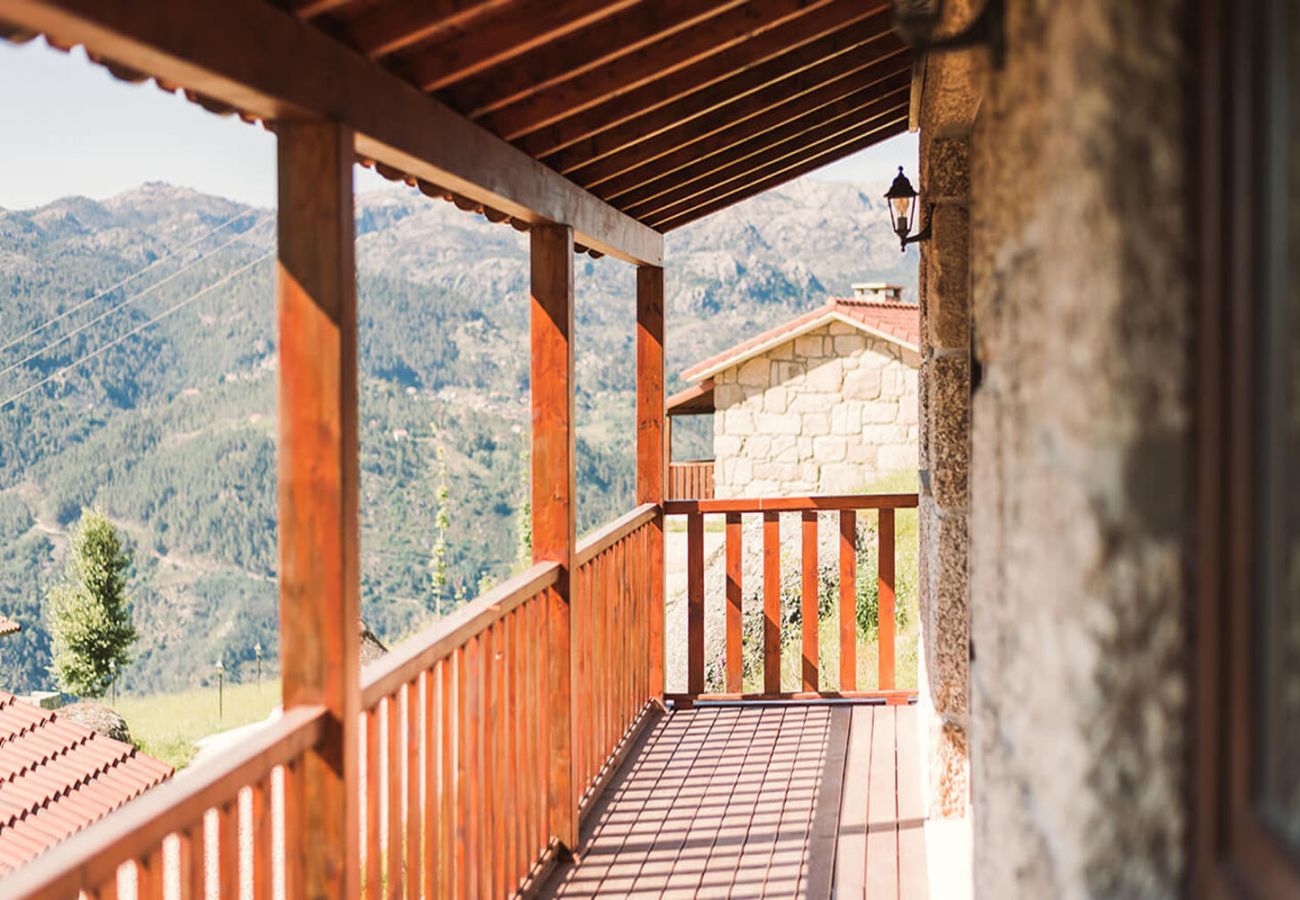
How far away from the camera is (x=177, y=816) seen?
1.96 m

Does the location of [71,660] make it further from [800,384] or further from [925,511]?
[925,511]

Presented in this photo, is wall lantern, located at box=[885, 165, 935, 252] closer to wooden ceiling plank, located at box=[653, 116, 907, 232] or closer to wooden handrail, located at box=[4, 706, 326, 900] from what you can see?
wooden ceiling plank, located at box=[653, 116, 907, 232]

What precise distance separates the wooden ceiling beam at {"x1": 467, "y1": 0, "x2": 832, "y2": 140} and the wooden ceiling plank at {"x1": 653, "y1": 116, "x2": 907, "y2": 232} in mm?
2024

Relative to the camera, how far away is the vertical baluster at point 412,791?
10.0 ft

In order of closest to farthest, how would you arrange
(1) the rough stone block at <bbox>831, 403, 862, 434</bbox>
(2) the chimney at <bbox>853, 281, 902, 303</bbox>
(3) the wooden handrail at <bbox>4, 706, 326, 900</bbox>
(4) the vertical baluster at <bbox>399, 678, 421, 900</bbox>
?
(3) the wooden handrail at <bbox>4, 706, 326, 900</bbox>
(4) the vertical baluster at <bbox>399, 678, 421, 900</bbox>
(1) the rough stone block at <bbox>831, 403, 862, 434</bbox>
(2) the chimney at <bbox>853, 281, 902, 303</bbox>

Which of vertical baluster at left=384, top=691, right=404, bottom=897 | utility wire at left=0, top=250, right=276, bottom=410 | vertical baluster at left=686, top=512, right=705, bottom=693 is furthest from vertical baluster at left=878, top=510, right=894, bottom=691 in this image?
utility wire at left=0, top=250, right=276, bottom=410

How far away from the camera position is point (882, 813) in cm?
456

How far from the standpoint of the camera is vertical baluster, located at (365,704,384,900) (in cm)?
277

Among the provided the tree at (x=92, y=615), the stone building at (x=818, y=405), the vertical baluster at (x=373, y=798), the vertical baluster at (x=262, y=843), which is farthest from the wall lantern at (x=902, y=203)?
the tree at (x=92, y=615)

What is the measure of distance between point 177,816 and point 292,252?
1.10 meters

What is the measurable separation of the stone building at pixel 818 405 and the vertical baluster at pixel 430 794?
1131cm

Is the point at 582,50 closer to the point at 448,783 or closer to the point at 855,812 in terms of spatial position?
the point at 448,783

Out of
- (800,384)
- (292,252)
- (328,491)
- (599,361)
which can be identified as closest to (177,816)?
(328,491)

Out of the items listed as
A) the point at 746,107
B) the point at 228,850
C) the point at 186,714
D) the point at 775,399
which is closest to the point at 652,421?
the point at 746,107
